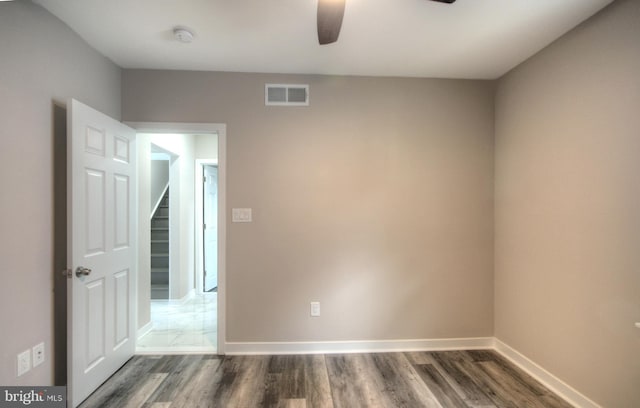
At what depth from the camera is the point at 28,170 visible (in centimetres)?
161

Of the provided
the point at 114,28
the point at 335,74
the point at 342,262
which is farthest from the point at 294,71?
the point at 342,262

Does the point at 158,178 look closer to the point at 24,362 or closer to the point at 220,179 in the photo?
the point at 220,179

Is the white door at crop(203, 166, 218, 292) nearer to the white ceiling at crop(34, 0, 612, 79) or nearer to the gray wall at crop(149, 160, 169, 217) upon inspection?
the gray wall at crop(149, 160, 169, 217)

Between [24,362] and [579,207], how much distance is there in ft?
11.5

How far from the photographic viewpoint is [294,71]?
99.3 inches

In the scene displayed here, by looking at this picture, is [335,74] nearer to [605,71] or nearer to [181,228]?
[605,71]

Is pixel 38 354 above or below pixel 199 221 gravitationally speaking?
below

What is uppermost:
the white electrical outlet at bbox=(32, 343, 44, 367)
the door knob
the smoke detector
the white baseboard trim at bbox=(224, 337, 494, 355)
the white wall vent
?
the smoke detector

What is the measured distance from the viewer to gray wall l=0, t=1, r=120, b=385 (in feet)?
4.84

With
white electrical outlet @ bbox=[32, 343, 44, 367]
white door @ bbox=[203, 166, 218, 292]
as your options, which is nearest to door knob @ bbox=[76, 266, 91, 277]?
white electrical outlet @ bbox=[32, 343, 44, 367]

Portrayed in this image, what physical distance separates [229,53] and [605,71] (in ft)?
8.36

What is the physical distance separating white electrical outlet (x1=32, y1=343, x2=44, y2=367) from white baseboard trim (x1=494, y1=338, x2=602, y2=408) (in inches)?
135

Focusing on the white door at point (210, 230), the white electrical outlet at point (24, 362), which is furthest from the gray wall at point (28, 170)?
the white door at point (210, 230)

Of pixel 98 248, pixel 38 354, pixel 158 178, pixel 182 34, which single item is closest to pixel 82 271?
pixel 98 248
